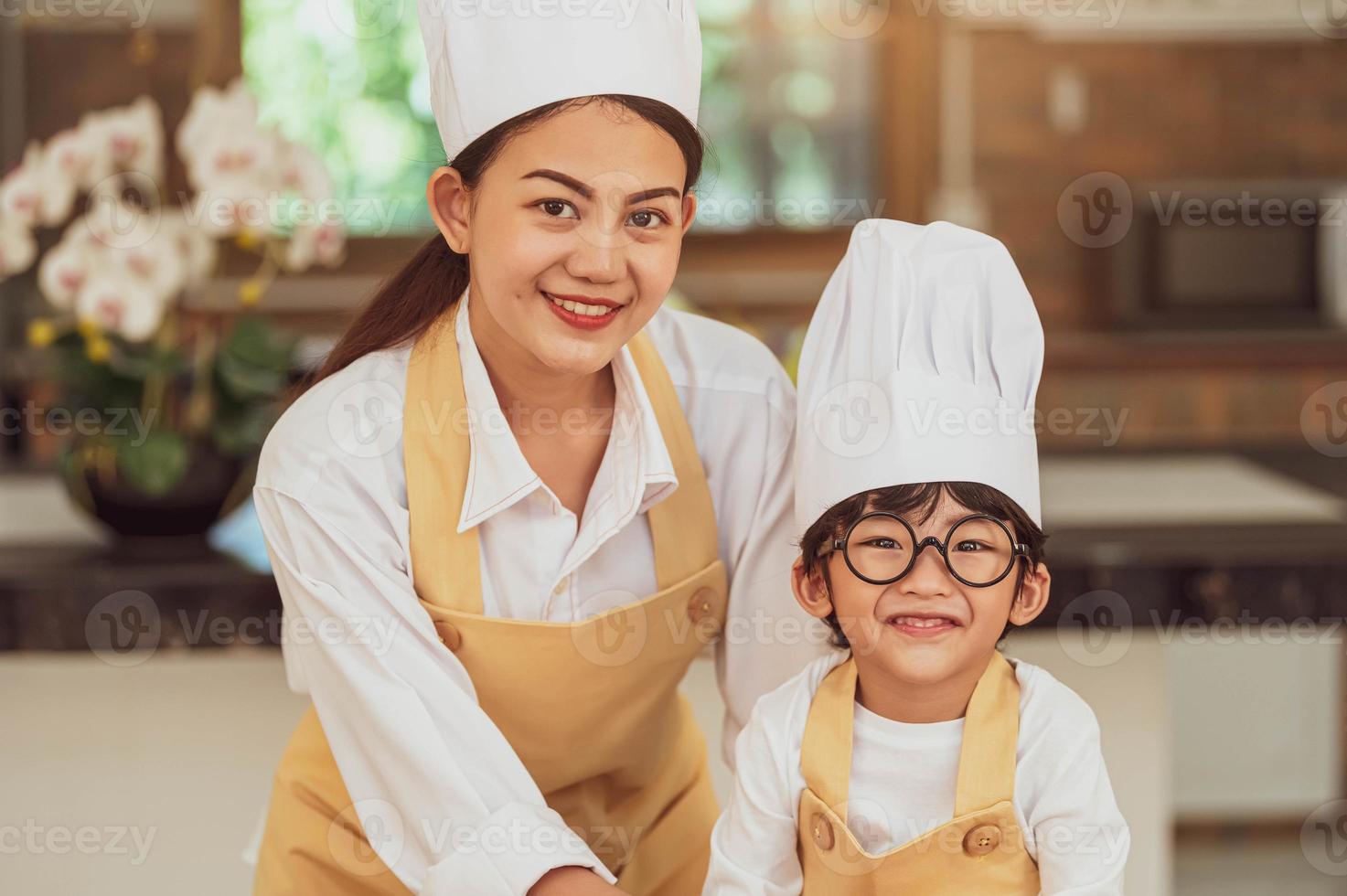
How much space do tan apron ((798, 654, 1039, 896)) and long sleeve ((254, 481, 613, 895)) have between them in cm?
17

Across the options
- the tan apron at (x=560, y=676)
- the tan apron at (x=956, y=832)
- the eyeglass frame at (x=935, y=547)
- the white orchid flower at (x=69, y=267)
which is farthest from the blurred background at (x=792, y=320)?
the tan apron at (x=956, y=832)

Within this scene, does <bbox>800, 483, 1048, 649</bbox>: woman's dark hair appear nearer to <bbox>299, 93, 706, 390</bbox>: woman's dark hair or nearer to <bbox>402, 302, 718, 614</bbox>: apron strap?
<bbox>402, 302, 718, 614</bbox>: apron strap

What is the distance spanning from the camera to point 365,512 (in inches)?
42.9

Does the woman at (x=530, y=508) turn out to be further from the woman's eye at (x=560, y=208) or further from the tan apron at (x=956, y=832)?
the tan apron at (x=956, y=832)

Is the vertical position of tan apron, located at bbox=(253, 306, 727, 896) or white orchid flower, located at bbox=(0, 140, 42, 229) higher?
white orchid flower, located at bbox=(0, 140, 42, 229)

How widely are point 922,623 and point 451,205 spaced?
0.47m

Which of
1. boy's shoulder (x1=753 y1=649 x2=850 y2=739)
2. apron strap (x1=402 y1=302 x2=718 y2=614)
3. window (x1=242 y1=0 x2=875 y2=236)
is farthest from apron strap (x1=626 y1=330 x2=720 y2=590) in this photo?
window (x1=242 y1=0 x2=875 y2=236)

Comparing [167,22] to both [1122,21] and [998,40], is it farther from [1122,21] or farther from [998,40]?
[1122,21]

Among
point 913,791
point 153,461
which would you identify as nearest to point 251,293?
point 153,461

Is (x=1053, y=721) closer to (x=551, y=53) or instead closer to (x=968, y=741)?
(x=968, y=741)

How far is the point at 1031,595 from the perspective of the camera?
0.99 meters

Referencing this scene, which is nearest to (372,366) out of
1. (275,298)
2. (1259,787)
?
(1259,787)

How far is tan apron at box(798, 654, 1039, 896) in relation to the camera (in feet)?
3.16

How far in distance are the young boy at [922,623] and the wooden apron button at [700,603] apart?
0.51 feet
